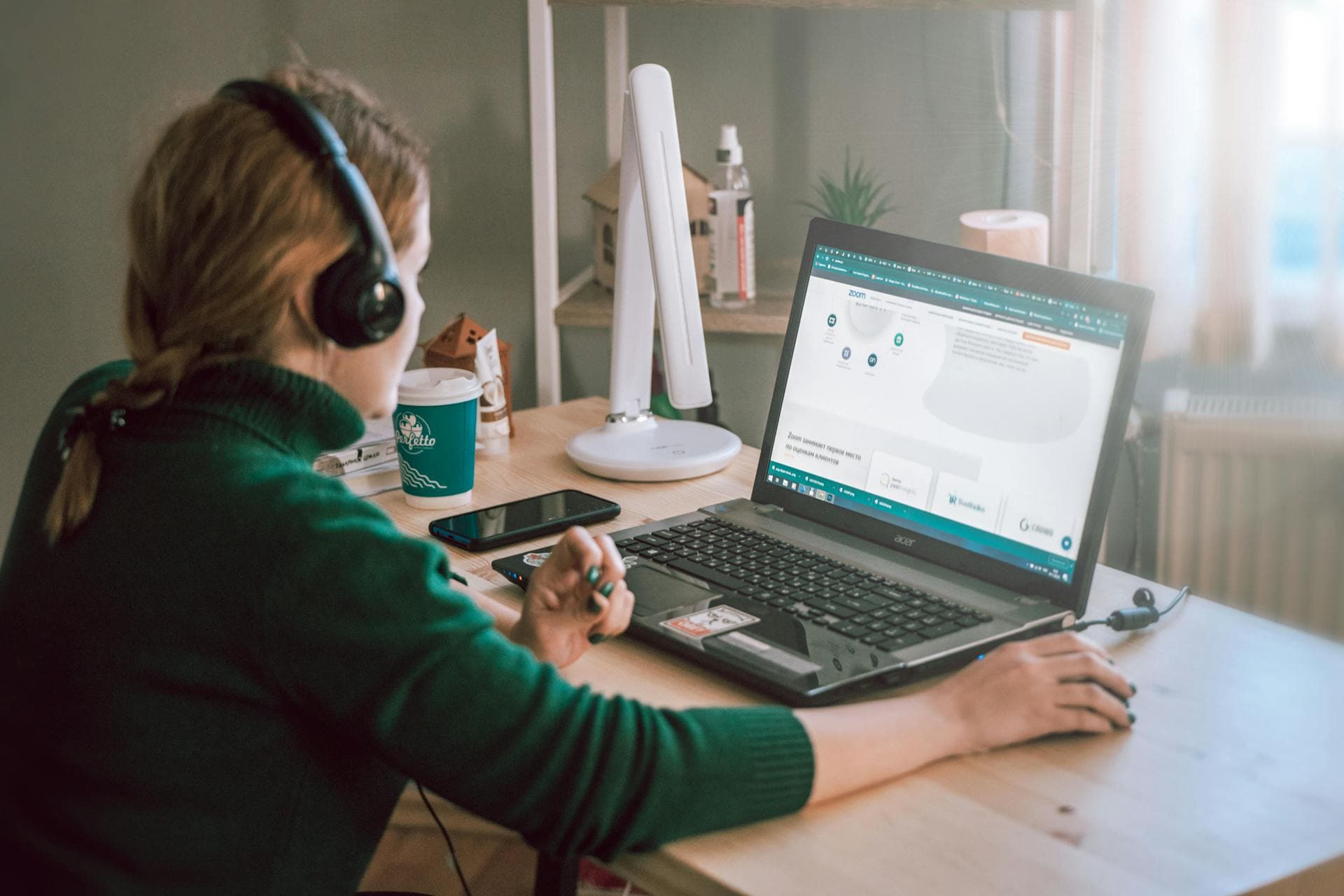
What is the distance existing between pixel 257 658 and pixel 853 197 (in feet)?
4.41

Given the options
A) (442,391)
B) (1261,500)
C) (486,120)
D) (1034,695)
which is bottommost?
(1261,500)

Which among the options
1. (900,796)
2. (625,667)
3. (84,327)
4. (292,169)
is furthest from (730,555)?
(84,327)

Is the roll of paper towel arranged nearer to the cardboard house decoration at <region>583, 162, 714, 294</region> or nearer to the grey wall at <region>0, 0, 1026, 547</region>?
the cardboard house decoration at <region>583, 162, 714, 294</region>

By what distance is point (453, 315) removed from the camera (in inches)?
80.0

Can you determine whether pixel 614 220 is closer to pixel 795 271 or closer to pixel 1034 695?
pixel 795 271

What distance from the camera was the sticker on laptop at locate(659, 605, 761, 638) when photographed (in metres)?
0.98

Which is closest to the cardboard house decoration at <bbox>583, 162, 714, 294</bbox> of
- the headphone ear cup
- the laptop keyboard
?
the laptop keyboard

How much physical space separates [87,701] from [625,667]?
38 cm

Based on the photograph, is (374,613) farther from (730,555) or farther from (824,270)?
(824,270)

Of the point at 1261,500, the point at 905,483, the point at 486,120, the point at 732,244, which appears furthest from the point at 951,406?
the point at 486,120

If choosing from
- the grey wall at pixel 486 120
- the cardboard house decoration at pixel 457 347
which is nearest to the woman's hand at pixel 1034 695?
the cardboard house decoration at pixel 457 347

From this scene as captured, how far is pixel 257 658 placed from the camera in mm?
723

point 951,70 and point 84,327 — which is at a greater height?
point 951,70

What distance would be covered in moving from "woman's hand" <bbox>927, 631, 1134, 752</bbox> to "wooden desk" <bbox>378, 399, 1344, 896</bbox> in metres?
0.01
